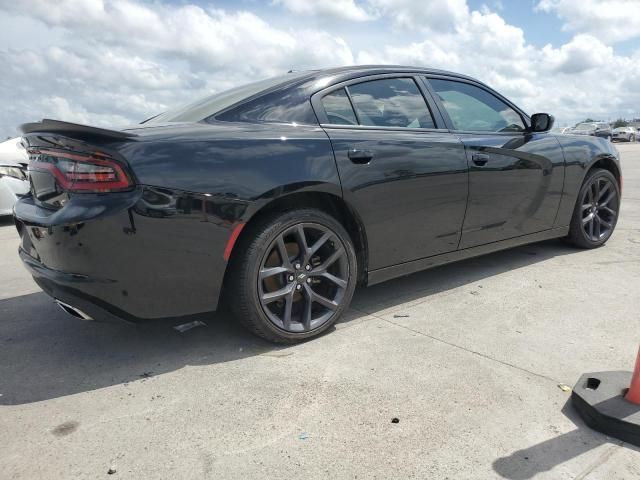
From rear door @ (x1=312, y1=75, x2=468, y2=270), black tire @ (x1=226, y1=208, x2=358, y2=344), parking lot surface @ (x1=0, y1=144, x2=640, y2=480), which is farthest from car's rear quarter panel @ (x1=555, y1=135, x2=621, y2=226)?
black tire @ (x1=226, y1=208, x2=358, y2=344)

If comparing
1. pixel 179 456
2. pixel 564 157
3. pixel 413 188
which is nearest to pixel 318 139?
pixel 413 188

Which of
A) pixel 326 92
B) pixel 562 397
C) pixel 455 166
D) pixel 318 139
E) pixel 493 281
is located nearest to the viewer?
pixel 562 397

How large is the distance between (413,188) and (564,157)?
6.21 feet

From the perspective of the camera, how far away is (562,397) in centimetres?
232

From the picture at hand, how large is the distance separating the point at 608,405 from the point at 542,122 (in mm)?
2802

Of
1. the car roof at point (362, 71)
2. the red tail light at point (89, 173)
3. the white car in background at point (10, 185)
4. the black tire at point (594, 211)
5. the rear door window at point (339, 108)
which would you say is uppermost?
the car roof at point (362, 71)

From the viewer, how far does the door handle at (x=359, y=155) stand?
2953 millimetres

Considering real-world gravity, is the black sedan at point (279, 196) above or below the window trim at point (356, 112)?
below

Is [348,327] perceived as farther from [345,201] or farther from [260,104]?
[260,104]

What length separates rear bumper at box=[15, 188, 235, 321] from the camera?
2332mm

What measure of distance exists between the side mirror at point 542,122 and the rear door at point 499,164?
54mm

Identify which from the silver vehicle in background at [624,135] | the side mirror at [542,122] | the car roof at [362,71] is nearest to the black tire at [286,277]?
the car roof at [362,71]

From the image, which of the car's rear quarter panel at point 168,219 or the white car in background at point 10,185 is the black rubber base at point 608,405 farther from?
the white car in background at point 10,185

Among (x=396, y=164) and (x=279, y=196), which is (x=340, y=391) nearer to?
(x=279, y=196)
